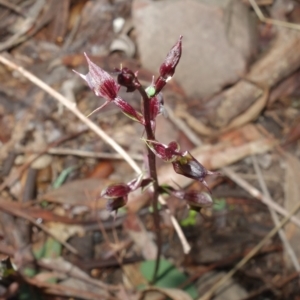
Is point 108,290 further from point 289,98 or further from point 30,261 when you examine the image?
point 289,98

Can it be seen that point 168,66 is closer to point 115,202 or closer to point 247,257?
point 115,202

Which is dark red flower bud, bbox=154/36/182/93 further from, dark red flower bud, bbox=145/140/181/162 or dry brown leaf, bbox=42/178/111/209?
dry brown leaf, bbox=42/178/111/209

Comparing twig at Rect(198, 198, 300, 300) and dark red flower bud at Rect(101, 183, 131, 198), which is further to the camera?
twig at Rect(198, 198, 300, 300)

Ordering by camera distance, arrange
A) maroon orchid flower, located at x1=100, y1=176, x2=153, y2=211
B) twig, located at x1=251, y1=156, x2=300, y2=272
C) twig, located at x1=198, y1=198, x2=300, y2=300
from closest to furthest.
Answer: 1. maroon orchid flower, located at x1=100, y1=176, x2=153, y2=211
2. twig, located at x1=198, y1=198, x2=300, y2=300
3. twig, located at x1=251, y1=156, x2=300, y2=272

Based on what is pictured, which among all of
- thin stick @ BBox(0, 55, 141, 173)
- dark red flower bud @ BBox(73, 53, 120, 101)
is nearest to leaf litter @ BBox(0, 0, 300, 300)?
thin stick @ BBox(0, 55, 141, 173)

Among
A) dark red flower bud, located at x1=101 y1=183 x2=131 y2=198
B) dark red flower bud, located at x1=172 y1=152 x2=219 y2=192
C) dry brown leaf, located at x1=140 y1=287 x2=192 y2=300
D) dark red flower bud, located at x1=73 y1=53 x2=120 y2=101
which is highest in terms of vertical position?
dark red flower bud, located at x1=73 y1=53 x2=120 y2=101

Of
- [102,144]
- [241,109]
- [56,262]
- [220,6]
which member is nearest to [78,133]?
[102,144]
